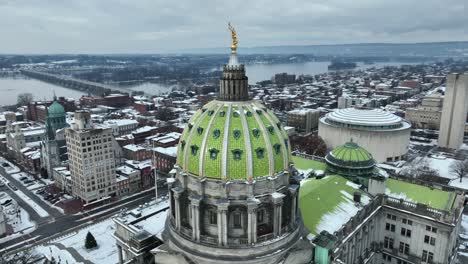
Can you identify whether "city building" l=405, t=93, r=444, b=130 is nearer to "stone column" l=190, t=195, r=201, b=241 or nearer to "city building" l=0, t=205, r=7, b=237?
"stone column" l=190, t=195, r=201, b=241

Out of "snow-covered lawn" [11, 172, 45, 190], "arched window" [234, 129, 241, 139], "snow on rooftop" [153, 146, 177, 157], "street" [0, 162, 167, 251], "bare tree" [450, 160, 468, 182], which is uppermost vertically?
"arched window" [234, 129, 241, 139]

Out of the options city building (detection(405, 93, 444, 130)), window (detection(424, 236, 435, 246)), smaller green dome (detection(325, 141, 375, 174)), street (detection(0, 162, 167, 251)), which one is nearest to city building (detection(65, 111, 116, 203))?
street (detection(0, 162, 167, 251))

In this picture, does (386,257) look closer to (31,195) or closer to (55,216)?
(55,216)

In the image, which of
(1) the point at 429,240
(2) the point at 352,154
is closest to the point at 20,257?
(2) the point at 352,154

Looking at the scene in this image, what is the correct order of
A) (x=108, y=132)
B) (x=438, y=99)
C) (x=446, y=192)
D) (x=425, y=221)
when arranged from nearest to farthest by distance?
(x=425, y=221), (x=446, y=192), (x=108, y=132), (x=438, y=99)

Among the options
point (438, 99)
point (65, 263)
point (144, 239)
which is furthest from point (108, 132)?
point (438, 99)

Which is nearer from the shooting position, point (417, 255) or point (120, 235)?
point (120, 235)

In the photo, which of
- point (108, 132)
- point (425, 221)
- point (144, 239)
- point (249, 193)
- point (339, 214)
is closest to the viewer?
point (249, 193)

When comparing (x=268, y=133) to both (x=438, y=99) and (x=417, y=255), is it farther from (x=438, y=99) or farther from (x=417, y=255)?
(x=438, y=99)
